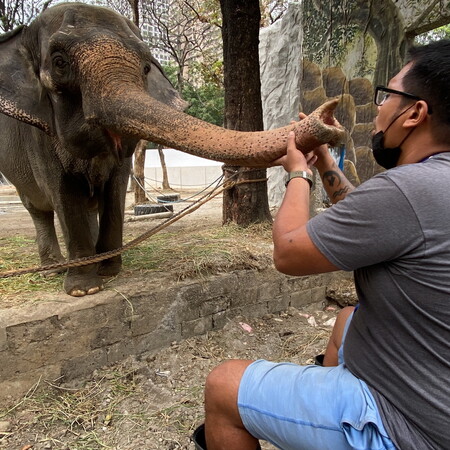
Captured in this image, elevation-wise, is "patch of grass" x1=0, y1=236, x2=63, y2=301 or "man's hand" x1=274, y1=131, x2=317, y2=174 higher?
"man's hand" x1=274, y1=131, x2=317, y2=174

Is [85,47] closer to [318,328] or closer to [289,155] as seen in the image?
[289,155]

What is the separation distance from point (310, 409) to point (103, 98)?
1749 millimetres

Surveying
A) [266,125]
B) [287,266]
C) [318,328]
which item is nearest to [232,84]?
[318,328]

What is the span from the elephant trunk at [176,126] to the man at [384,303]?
9.5 inches

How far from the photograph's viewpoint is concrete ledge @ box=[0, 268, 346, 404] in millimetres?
2562

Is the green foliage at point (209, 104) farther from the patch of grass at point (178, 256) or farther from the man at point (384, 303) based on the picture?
the man at point (384, 303)

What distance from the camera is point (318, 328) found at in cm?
378

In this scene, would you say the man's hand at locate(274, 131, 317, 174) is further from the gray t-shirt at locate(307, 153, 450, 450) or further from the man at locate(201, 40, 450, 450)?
the gray t-shirt at locate(307, 153, 450, 450)

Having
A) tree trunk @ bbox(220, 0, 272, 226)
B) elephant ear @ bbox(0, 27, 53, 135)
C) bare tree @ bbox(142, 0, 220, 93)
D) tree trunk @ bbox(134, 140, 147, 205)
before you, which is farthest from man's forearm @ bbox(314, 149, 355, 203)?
bare tree @ bbox(142, 0, 220, 93)

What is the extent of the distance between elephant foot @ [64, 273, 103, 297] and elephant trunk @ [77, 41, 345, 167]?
113 cm

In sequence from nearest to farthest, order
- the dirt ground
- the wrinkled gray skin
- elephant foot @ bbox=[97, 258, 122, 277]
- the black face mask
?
the black face mask < the dirt ground < the wrinkled gray skin < elephant foot @ bbox=[97, 258, 122, 277]

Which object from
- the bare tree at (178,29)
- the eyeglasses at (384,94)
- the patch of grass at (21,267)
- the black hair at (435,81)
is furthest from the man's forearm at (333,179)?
the bare tree at (178,29)

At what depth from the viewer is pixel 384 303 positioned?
4.23 ft

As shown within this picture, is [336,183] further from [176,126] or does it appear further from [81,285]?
[81,285]
